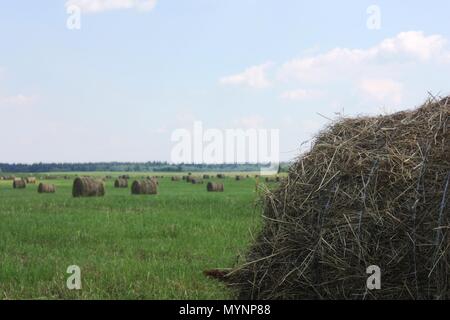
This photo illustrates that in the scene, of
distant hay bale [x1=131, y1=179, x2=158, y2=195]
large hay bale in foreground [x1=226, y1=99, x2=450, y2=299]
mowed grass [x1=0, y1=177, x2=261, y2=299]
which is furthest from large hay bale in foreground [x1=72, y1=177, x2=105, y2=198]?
large hay bale in foreground [x1=226, y1=99, x2=450, y2=299]

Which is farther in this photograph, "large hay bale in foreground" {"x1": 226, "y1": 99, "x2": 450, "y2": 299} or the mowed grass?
Answer: the mowed grass

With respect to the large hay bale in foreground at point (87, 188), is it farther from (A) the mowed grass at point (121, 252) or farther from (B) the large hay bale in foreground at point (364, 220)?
(B) the large hay bale in foreground at point (364, 220)

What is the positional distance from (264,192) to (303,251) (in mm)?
Result: 1184

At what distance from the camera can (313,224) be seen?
6594 millimetres

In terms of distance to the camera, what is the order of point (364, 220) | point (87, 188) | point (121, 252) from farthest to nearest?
point (87, 188) → point (121, 252) → point (364, 220)

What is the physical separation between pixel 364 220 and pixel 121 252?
17.9 feet

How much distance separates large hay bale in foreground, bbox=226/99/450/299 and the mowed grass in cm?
79

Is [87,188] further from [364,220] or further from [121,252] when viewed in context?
[364,220]

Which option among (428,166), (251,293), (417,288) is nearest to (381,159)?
(428,166)

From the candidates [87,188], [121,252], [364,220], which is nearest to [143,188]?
[87,188]

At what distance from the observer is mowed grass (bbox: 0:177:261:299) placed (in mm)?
7441

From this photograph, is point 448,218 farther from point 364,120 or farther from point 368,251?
point 364,120

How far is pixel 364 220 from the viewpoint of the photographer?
20.5 ft

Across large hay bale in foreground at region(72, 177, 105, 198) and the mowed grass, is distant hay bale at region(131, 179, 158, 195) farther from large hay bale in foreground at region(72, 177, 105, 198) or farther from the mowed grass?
the mowed grass
